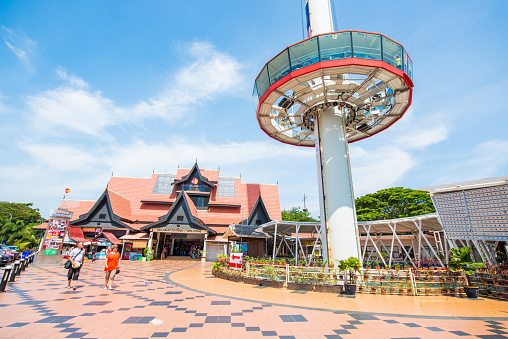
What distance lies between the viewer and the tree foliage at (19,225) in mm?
36709

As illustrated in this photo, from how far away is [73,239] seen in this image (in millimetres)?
24625

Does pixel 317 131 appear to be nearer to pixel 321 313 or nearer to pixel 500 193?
pixel 500 193

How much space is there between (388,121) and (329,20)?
7.66 m

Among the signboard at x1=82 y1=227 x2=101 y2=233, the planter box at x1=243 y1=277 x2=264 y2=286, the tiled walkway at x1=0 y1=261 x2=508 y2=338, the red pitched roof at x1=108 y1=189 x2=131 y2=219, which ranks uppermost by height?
the red pitched roof at x1=108 y1=189 x2=131 y2=219

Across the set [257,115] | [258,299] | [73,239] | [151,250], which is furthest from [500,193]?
[73,239]

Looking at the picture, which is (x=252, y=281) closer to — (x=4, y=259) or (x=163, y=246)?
(x=4, y=259)

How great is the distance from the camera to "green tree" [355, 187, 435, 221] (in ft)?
113

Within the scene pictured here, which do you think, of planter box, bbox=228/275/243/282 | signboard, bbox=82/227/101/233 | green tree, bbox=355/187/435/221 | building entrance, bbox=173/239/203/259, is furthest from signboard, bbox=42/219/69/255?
green tree, bbox=355/187/435/221

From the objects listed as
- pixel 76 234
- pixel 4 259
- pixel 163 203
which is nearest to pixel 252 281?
pixel 4 259

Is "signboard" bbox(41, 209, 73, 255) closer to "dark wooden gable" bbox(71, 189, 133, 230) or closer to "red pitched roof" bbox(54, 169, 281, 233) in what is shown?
"dark wooden gable" bbox(71, 189, 133, 230)

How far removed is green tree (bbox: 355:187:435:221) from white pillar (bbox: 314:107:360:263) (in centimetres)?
2595

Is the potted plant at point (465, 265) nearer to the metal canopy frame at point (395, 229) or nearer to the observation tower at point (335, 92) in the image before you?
the metal canopy frame at point (395, 229)

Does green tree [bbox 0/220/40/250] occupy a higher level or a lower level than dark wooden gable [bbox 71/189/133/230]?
lower

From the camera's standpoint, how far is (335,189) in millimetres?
12703
